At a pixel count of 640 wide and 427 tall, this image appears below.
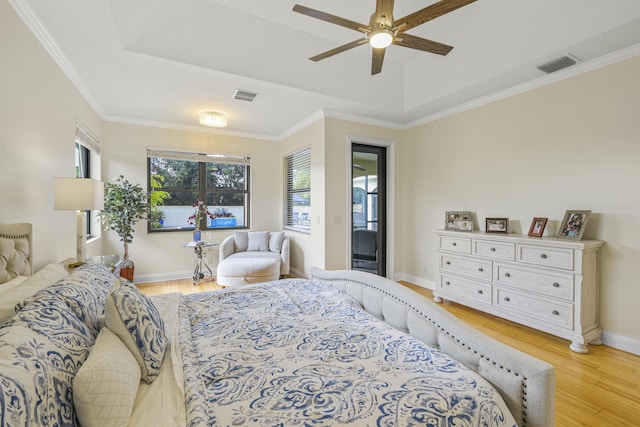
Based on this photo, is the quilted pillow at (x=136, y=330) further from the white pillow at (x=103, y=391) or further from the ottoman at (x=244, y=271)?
the ottoman at (x=244, y=271)

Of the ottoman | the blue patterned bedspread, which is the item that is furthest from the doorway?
the blue patterned bedspread

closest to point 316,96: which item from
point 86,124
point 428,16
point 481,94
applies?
point 428,16

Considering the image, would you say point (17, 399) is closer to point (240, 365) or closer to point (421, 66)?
point (240, 365)

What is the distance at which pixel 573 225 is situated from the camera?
2.77 metres

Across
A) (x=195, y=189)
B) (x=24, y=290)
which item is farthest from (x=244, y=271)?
(x=24, y=290)

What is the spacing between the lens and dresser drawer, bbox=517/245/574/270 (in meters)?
2.60

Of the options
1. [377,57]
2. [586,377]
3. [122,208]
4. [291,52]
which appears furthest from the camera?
[122,208]

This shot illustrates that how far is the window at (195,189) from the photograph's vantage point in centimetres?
468

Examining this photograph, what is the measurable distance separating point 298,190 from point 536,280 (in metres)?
3.49

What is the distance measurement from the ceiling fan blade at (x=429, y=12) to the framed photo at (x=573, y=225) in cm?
228

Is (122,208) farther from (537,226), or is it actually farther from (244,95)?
(537,226)

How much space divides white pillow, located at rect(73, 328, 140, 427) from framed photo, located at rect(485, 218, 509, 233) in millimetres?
3659

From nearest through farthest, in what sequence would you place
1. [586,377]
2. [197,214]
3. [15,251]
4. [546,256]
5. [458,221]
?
[15,251]
[586,377]
[546,256]
[458,221]
[197,214]

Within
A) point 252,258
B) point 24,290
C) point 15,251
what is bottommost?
point 252,258
